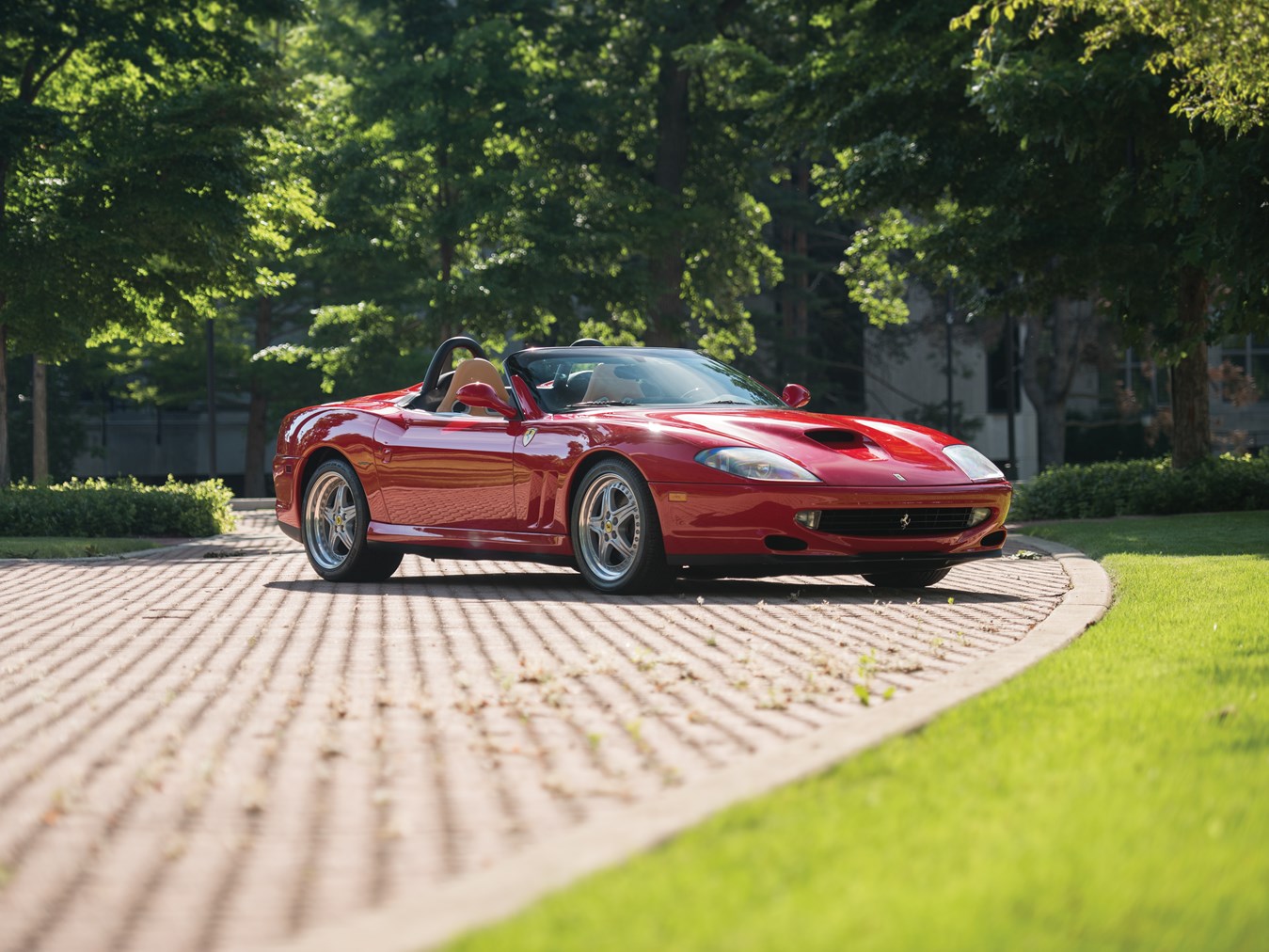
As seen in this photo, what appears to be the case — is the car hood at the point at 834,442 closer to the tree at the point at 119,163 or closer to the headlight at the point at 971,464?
the headlight at the point at 971,464

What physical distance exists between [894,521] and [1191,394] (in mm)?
12433

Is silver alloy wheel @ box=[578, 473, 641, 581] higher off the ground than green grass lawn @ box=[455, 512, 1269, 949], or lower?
higher

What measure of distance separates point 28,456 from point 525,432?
120 ft

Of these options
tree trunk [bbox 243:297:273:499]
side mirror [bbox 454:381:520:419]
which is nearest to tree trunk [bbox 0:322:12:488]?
side mirror [bbox 454:381:520:419]

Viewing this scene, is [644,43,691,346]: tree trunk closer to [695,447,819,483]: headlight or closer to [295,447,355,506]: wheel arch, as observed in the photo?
[295,447,355,506]: wheel arch

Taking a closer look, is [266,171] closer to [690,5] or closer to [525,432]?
[525,432]

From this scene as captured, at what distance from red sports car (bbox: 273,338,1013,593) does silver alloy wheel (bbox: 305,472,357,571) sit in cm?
1

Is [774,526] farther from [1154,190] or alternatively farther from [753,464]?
[1154,190]

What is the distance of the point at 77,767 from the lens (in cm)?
525

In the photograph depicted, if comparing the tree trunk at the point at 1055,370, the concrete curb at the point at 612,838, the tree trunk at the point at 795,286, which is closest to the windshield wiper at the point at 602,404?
the concrete curb at the point at 612,838

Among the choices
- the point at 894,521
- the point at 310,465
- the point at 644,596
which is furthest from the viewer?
the point at 310,465

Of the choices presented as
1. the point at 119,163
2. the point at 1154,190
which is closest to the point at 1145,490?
the point at 1154,190

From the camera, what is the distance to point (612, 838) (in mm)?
4035

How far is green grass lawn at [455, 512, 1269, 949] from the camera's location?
10.9ft
